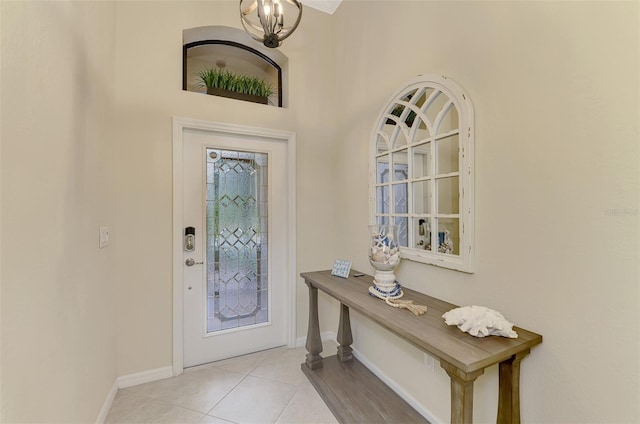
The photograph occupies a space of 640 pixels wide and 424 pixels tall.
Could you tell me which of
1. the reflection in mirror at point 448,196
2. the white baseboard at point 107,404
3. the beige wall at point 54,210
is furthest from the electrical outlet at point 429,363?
the white baseboard at point 107,404

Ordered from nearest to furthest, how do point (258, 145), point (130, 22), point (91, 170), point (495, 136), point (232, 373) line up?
point (495, 136)
point (91, 170)
point (130, 22)
point (232, 373)
point (258, 145)

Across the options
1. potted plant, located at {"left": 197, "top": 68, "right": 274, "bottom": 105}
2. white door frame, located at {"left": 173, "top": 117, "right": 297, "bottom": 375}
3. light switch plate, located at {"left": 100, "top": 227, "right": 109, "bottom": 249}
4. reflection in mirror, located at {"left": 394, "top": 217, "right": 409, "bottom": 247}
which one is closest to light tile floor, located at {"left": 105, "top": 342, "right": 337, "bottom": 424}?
white door frame, located at {"left": 173, "top": 117, "right": 297, "bottom": 375}

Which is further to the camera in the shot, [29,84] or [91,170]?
[91,170]

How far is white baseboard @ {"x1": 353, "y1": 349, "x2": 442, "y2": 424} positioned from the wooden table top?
27.9 inches

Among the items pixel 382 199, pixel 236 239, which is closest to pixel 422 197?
pixel 382 199

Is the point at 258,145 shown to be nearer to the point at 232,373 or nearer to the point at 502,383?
the point at 232,373

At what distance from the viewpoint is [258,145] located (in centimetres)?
252

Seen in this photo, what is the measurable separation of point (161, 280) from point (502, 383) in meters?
2.28

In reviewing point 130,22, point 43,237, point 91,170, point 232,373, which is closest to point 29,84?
point 43,237

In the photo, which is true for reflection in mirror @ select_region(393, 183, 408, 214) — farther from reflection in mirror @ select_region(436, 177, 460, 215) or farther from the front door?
the front door

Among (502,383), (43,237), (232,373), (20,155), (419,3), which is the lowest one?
(232,373)

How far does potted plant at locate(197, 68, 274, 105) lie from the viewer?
93.7 inches

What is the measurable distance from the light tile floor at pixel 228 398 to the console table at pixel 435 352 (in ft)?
0.45

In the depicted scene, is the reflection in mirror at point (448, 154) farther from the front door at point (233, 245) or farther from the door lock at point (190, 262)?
the door lock at point (190, 262)
